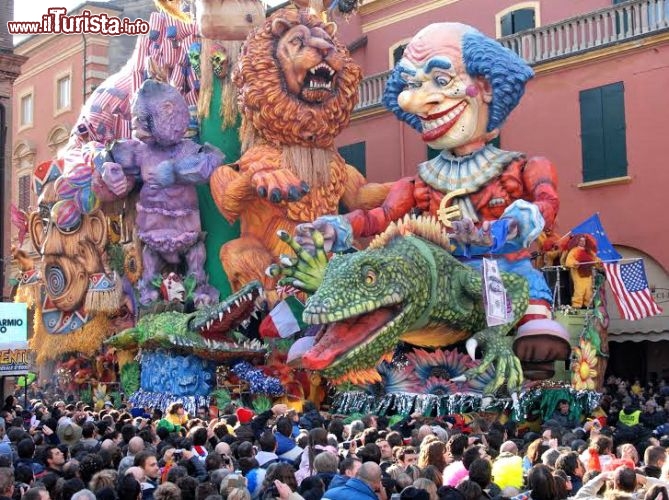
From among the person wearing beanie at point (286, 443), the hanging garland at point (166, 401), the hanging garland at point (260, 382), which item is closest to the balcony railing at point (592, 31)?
the hanging garland at point (260, 382)

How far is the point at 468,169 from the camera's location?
14.4 meters

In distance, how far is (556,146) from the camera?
18.2 metres

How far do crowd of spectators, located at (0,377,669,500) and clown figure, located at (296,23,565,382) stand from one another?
4.78 metres

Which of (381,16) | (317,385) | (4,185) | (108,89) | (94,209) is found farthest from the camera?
(381,16)

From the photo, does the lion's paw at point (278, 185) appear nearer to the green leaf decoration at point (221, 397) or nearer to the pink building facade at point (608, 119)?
the green leaf decoration at point (221, 397)

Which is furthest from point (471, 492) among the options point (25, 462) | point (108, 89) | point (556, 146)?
point (108, 89)

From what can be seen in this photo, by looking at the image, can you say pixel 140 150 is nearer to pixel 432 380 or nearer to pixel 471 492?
pixel 432 380

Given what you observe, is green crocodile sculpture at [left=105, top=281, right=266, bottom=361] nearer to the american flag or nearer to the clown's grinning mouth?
the clown's grinning mouth

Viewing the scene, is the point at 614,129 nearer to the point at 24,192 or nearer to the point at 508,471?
the point at 508,471

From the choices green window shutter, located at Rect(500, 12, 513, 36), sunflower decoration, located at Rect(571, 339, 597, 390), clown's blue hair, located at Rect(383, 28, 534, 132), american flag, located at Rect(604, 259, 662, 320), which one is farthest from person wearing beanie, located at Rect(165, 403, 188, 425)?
green window shutter, located at Rect(500, 12, 513, 36)

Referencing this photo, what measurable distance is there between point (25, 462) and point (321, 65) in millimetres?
9700

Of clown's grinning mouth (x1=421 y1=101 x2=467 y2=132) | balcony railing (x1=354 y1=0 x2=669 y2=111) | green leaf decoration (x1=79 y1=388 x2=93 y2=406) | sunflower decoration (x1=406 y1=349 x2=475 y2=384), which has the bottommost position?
green leaf decoration (x1=79 y1=388 x2=93 y2=406)

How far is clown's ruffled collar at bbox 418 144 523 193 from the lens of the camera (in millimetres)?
14203

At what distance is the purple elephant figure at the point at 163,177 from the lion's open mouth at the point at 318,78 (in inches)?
79.3
